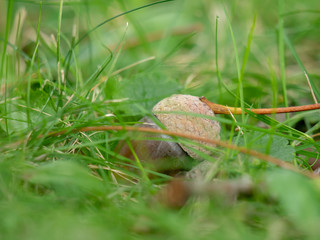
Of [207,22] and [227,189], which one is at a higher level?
[207,22]

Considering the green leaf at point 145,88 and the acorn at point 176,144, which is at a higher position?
the green leaf at point 145,88

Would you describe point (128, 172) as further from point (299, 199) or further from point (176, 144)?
point (299, 199)

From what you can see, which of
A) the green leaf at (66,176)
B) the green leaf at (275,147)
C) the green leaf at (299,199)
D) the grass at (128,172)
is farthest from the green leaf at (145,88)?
the green leaf at (299,199)

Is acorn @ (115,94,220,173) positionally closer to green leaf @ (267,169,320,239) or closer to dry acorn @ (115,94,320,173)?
dry acorn @ (115,94,320,173)

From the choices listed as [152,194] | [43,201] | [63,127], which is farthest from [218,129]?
[43,201]

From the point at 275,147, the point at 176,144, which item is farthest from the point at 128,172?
the point at 275,147

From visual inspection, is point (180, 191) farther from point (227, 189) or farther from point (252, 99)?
point (252, 99)

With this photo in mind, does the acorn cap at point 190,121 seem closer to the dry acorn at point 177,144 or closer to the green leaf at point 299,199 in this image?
the dry acorn at point 177,144

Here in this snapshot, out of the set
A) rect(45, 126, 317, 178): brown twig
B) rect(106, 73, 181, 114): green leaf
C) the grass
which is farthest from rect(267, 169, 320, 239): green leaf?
rect(106, 73, 181, 114): green leaf


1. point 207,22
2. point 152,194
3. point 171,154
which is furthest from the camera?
point 207,22
